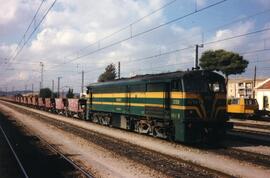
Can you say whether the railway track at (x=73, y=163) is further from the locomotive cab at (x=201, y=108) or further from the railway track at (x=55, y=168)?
the locomotive cab at (x=201, y=108)

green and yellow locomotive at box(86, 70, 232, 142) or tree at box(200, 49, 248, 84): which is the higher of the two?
tree at box(200, 49, 248, 84)

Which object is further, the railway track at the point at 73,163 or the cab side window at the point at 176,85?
the cab side window at the point at 176,85

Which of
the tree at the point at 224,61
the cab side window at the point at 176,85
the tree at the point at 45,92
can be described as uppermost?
the tree at the point at 224,61

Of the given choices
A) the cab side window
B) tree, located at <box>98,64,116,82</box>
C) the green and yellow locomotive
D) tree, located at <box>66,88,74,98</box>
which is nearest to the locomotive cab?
the green and yellow locomotive

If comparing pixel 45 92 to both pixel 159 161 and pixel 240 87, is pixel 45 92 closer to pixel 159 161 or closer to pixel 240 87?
pixel 240 87

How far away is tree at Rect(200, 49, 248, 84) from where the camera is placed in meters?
71.6

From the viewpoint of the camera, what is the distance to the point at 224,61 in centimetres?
7375

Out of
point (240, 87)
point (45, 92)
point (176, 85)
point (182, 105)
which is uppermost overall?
point (240, 87)

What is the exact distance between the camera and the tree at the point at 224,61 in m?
71.6

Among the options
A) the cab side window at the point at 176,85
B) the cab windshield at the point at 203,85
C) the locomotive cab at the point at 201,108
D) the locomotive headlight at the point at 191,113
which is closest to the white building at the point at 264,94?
the cab windshield at the point at 203,85

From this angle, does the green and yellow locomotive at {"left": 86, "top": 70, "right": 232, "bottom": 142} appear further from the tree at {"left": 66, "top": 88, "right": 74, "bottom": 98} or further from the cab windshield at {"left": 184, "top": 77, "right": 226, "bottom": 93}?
the tree at {"left": 66, "top": 88, "right": 74, "bottom": 98}

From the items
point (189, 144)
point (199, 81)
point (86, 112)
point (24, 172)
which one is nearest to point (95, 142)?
point (189, 144)

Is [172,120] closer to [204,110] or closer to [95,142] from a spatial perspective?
[204,110]

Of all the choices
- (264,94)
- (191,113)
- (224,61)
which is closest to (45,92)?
(224,61)
